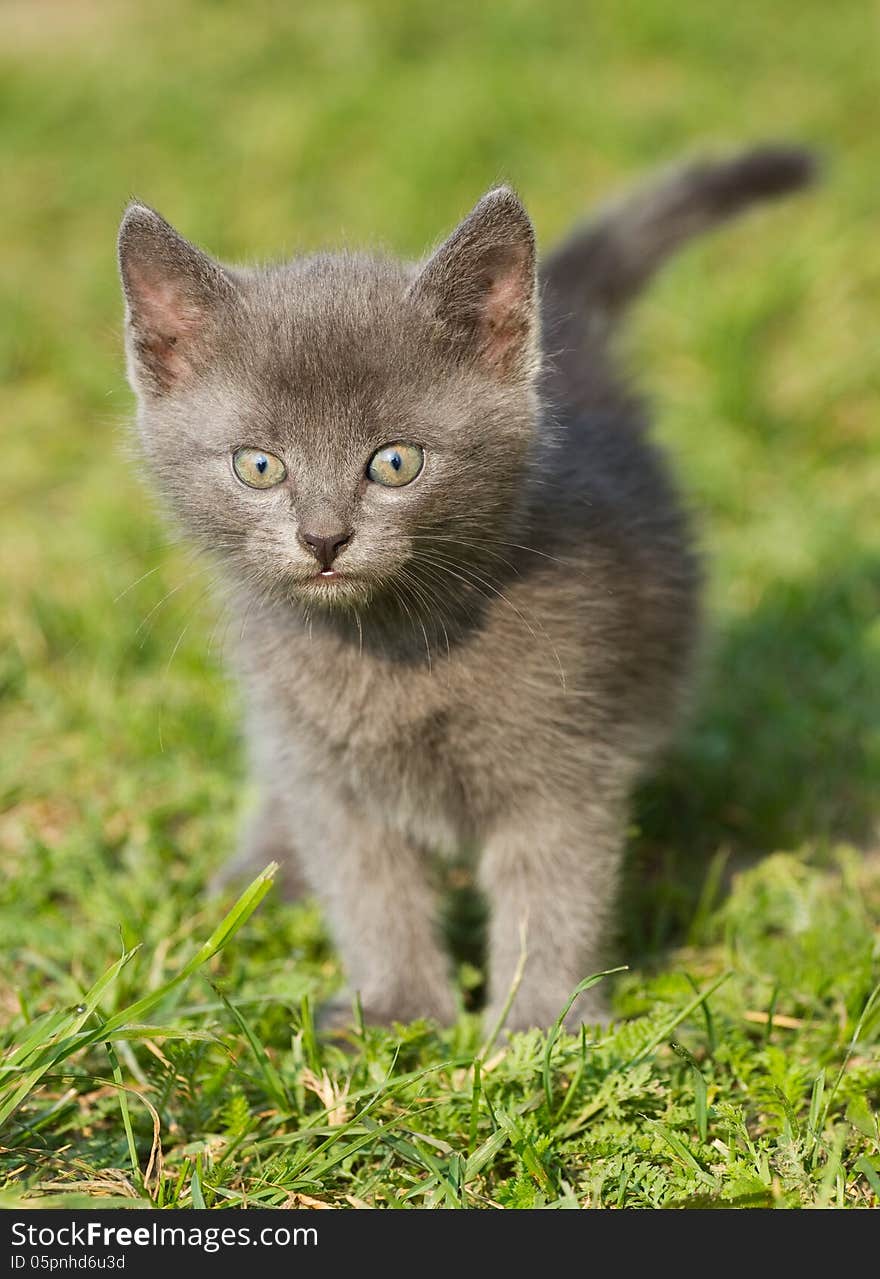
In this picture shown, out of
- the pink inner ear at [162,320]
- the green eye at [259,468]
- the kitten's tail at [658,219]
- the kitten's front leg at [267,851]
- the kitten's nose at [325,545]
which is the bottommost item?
the kitten's front leg at [267,851]

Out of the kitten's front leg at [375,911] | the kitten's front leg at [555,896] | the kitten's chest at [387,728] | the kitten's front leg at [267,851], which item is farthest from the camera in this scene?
the kitten's front leg at [267,851]

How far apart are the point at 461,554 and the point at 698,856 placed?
1061 mm

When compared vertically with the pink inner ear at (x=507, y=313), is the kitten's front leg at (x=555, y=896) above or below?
below

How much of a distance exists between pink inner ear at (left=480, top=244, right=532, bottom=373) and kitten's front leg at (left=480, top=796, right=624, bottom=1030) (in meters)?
0.74

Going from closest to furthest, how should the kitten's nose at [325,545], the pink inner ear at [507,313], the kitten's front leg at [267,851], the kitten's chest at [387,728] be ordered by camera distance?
the kitten's nose at [325,545]
the pink inner ear at [507,313]
the kitten's chest at [387,728]
the kitten's front leg at [267,851]

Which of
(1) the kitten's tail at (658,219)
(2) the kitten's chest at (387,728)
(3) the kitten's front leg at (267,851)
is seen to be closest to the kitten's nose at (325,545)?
(2) the kitten's chest at (387,728)

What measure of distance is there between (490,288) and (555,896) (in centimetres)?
103

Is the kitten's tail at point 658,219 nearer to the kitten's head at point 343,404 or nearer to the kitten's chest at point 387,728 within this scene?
the kitten's head at point 343,404

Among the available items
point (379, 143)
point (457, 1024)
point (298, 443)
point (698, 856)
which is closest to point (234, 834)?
point (457, 1024)

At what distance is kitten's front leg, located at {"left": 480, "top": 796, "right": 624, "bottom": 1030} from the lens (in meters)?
2.19

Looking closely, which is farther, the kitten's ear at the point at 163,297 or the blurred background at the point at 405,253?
the blurred background at the point at 405,253

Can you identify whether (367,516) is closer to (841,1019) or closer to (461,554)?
(461,554)

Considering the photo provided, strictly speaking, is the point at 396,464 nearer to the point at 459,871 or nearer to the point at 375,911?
the point at 375,911

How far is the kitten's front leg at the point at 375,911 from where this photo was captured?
2314 millimetres
